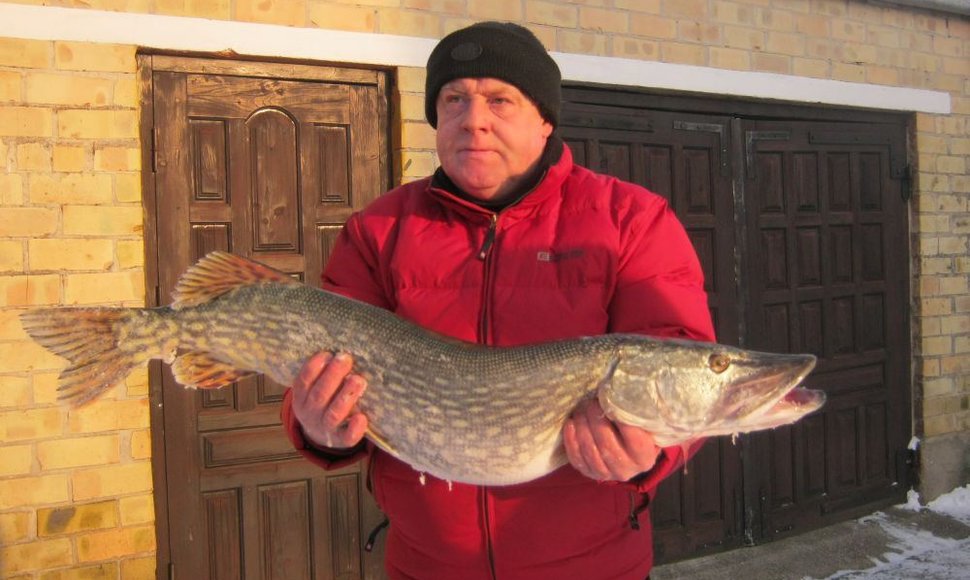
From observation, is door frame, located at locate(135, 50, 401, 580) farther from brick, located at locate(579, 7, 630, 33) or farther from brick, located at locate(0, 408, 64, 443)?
brick, located at locate(579, 7, 630, 33)

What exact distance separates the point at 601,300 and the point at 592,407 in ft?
1.01

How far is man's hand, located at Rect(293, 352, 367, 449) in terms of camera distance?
2.19m

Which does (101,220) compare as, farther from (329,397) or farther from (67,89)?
(329,397)

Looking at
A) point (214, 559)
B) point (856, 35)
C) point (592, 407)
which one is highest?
point (856, 35)

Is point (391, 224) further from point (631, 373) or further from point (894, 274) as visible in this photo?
point (894, 274)

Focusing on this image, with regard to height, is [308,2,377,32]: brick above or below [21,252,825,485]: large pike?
above

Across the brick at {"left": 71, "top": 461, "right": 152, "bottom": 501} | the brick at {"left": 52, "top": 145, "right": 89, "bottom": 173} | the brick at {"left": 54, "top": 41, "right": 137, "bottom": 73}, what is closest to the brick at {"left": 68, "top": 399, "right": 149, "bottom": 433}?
the brick at {"left": 71, "top": 461, "right": 152, "bottom": 501}

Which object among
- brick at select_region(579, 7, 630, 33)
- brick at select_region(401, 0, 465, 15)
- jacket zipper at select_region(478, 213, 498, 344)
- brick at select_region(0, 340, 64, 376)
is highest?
brick at select_region(579, 7, 630, 33)

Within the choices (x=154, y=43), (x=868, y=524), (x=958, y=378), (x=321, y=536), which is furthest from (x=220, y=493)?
(x=958, y=378)

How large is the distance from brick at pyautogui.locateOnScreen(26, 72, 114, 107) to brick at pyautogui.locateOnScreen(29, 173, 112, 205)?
0.39 m

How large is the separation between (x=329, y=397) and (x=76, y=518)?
9.30 feet

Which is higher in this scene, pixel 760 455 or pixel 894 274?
pixel 894 274

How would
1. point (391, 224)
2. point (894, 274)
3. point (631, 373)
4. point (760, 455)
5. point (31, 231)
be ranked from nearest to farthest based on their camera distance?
1. point (631, 373)
2. point (391, 224)
3. point (31, 231)
4. point (760, 455)
5. point (894, 274)

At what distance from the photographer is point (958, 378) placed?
7.18m
